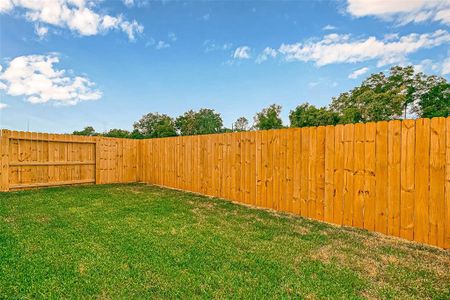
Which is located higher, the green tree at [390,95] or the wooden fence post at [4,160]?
the green tree at [390,95]

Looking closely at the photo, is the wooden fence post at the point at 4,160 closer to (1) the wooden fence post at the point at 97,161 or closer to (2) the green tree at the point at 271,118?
(1) the wooden fence post at the point at 97,161

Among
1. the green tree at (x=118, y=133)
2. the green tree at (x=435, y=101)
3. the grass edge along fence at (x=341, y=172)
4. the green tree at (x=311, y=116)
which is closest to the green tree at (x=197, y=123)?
the green tree at (x=118, y=133)

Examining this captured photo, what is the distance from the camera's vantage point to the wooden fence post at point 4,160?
671 cm

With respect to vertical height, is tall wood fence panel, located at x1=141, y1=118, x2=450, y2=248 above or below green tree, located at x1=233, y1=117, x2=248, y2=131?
below

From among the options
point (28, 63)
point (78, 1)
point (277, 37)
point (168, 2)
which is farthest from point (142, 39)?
point (277, 37)

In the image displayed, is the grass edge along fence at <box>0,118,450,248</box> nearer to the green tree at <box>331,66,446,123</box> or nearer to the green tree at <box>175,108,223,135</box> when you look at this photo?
the green tree at <box>331,66,446,123</box>

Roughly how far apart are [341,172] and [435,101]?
2840 centimetres

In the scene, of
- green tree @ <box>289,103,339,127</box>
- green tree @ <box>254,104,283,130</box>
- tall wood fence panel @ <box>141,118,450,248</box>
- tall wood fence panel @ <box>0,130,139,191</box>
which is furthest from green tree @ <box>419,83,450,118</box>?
tall wood fence panel @ <box>0,130,139,191</box>

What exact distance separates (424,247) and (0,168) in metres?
9.19

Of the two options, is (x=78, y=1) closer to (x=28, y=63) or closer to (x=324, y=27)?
(x=28, y=63)

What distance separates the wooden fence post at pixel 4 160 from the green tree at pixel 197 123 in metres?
26.4

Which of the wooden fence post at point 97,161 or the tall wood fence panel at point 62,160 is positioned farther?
the wooden fence post at point 97,161

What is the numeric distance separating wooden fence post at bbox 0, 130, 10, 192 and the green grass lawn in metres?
3.17

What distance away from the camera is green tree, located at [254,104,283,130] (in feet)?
107
